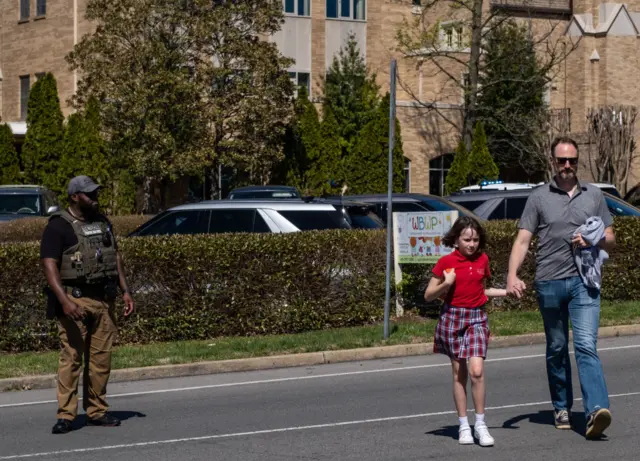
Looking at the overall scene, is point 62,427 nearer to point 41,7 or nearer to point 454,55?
point 41,7

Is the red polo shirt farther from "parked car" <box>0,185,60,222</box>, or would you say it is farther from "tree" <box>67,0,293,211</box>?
"tree" <box>67,0,293,211</box>

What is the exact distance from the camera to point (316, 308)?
659 inches

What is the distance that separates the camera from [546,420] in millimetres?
9828

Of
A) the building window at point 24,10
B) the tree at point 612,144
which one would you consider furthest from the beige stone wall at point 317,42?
the building window at point 24,10

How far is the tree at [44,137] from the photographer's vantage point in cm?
4169

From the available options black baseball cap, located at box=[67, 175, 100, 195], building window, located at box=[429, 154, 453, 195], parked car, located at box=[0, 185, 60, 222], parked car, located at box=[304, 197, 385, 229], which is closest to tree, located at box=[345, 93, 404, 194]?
building window, located at box=[429, 154, 453, 195]

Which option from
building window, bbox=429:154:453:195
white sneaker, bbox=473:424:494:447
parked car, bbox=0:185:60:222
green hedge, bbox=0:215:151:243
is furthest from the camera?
building window, bbox=429:154:453:195

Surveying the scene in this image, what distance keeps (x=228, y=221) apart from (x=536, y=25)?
131ft

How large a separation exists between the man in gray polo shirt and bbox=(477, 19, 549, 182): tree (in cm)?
3813

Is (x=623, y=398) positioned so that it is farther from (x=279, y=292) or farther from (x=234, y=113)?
(x=234, y=113)

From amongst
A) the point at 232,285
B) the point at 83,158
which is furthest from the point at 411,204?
the point at 83,158

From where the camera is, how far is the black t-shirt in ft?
31.7

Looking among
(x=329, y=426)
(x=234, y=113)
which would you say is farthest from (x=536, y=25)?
(x=329, y=426)

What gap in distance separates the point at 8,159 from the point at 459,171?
15.9 metres
